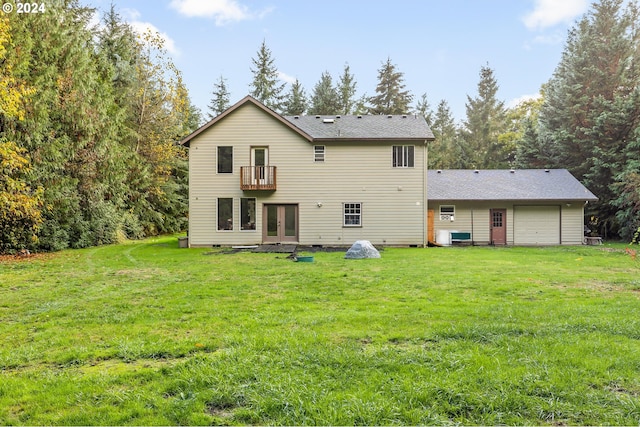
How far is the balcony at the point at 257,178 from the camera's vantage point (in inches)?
698

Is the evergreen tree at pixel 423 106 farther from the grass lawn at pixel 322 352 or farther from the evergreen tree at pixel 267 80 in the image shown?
the grass lawn at pixel 322 352

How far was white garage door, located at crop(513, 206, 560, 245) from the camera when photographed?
64.0ft

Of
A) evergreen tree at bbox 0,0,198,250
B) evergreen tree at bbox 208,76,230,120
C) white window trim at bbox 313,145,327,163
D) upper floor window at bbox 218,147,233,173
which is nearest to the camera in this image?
evergreen tree at bbox 0,0,198,250

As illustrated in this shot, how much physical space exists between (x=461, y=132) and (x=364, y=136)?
25956 millimetres

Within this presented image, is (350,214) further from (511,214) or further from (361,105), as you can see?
(361,105)

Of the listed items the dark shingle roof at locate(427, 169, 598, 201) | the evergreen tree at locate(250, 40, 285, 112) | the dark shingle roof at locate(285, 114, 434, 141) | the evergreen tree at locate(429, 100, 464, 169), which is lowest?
the dark shingle roof at locate(427, 169, 598, 201)

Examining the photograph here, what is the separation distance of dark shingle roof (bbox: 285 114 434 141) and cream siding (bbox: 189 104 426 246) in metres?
0.39

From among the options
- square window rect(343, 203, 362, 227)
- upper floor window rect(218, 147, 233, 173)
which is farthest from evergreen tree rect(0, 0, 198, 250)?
square window rect(343, 203, 362, 227)

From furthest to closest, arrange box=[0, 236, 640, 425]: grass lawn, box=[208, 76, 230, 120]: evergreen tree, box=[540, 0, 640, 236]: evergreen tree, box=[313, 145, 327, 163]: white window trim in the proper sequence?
box=[208, 76, 230, 120]: evergreen tree
box=[540, 0, 640, 236]: evergreen tree
box=[313, 145, 327, 163]: white window trim
box=[0, 236, 640, 425]: grass lawn

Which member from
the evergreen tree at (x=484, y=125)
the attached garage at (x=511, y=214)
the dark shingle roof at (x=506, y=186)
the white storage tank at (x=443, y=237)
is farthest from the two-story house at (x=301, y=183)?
the evergreen tree at (x=484, y=125)

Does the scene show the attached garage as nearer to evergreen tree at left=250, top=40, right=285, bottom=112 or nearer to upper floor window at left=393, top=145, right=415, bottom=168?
upper floor window at left=393, top=145, right=415, bottom=168

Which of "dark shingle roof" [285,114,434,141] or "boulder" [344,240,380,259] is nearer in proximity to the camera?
"boulder" [344,240,380,259]

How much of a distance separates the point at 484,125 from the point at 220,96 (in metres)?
27.2

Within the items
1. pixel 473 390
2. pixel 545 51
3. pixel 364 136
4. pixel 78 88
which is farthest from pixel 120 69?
pixel 545 51
